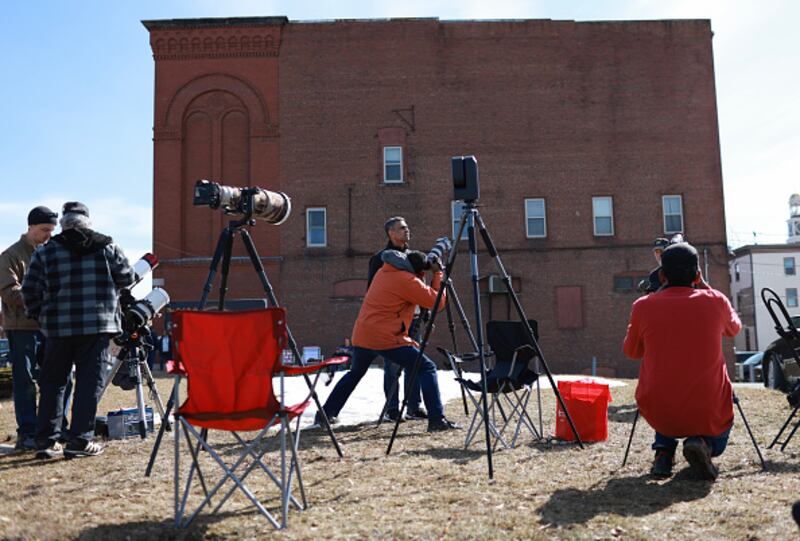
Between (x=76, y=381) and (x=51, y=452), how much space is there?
1.89ft

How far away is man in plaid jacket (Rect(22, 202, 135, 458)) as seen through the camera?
221 inches

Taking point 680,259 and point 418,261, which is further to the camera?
point 418,261

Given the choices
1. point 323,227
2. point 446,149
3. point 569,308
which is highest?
point 446,149

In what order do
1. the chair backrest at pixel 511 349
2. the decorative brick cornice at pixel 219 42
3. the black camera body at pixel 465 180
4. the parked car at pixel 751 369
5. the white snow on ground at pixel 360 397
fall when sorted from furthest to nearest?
the parked car at pixel 751 369
the decorative brick cornice at pixel 219 42
the white snow on ground at pixel 360 397
the chair backrest at pixel 511 349
the black camera body at pixel 465 180

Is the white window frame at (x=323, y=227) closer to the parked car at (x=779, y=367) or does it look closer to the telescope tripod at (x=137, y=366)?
the parked car at (x=779, y=367)

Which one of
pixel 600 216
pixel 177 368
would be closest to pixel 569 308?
pixel 600 216

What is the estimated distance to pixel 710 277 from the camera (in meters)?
26.4

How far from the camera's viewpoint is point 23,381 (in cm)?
625

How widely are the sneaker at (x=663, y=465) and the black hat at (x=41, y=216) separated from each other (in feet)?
16.9

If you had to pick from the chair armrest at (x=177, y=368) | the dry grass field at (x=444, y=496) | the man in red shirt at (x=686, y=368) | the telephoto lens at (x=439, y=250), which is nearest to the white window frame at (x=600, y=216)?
the telephoto lens at (x=439, y=250)

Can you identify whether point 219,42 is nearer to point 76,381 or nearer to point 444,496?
point 76,381

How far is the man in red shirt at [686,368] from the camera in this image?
4.62 meters

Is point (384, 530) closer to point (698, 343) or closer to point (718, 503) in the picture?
point (718, 503)

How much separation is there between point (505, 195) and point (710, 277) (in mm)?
7782
